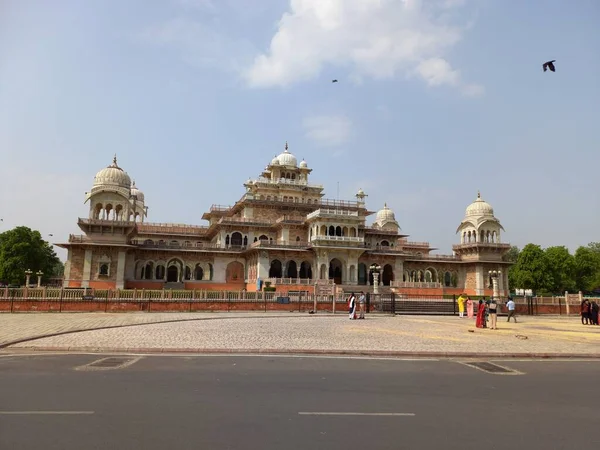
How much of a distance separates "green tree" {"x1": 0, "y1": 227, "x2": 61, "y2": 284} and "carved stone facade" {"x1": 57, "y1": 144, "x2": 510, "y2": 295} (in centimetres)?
1284

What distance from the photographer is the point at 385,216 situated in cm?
6494

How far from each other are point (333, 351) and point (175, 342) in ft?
15.7

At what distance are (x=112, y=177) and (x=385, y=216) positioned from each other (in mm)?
36762

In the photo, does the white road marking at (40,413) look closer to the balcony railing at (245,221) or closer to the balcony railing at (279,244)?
the balcony railing at (279,244)

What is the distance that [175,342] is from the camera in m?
13.7

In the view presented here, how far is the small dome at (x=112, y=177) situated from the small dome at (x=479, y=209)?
39.3 metres

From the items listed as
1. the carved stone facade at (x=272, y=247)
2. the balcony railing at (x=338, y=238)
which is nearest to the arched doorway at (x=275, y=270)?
the carved stone facade at (x=272, y=247)

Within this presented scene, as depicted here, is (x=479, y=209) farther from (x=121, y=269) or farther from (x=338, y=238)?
(x=121, y=269)

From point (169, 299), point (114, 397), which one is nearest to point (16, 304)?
point (169, 299)

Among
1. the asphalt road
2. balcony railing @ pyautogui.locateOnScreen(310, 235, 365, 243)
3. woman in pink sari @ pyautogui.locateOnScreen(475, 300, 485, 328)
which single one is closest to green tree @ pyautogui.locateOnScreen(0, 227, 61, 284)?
balcony railing @ pyautogui.locateOnScreen(310, 235, 365, 243)

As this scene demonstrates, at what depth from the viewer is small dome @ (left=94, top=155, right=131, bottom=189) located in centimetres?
4494

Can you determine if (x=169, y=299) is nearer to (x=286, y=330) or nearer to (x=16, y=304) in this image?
(x=16, y=304)

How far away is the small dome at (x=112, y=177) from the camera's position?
4494 centimetres

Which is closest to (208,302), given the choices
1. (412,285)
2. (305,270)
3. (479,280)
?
(305,270)
